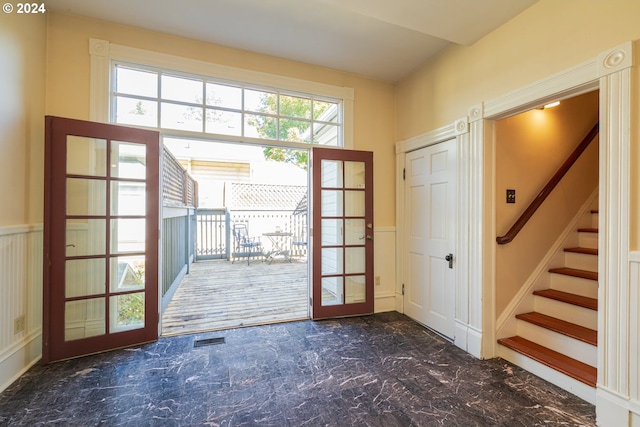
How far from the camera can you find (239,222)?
296 inches

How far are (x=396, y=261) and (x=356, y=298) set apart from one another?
69cm

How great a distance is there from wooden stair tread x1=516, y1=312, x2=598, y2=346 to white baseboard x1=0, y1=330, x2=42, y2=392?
392cm

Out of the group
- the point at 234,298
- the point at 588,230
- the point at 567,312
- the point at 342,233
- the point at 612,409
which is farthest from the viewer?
the point at 234,298

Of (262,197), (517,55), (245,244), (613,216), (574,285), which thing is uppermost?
(517,55)

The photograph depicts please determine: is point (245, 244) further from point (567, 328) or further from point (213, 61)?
point (567, 328)

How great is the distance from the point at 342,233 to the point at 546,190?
199 cm

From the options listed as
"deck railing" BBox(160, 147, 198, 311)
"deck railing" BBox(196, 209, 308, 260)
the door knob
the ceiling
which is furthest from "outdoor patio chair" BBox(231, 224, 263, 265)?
the door knob

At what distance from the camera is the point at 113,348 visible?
245 centimetres

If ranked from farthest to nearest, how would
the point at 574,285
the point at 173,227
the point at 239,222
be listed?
the point at 239,222 → the point at 173,227 → the point at 574,285

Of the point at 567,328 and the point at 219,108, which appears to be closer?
the point at 567,328

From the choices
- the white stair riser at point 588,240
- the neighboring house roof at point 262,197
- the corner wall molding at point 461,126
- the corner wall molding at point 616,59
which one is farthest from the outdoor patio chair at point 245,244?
the corner wall molding at point 616,59

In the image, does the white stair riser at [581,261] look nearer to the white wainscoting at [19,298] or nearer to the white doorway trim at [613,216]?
the white doorway trim at [613,216]

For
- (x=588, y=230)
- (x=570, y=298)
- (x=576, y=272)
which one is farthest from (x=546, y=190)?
(x=570, y=298)

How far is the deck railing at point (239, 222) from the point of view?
7.15 m
